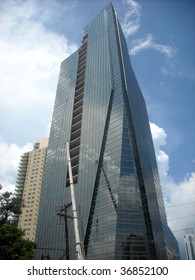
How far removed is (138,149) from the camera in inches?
3255

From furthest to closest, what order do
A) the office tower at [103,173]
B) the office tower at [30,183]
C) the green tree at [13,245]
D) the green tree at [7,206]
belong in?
the office tower at [30,183], the office tower at [103,173], the green tree at [7,206], the green tree at [13,245]

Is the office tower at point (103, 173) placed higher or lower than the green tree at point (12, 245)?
higher

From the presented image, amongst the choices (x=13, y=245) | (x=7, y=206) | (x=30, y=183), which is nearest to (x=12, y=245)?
(x=13, y=245)

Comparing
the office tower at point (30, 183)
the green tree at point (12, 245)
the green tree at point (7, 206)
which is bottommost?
the green tree at point (12, 245)

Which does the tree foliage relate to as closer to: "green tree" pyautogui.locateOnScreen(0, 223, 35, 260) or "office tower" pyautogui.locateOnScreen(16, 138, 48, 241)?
"green tree" pyautogui.locateOnScreen(0, 223, 35, 260)

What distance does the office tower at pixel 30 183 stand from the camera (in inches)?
5044

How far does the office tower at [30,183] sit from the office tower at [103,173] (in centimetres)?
4385

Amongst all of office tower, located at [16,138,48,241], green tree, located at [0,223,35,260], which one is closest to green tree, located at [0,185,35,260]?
green tree, located at [0,223,35,260]

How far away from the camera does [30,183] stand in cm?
14400

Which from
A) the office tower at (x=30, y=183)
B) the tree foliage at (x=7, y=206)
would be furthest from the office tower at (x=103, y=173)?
the office tower at (x=30, y=183)

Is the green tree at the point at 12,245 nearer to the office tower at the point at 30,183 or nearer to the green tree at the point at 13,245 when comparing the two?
the green tree at the point at 13,245

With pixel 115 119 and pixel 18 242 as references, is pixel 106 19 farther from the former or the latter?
pixel 18 242

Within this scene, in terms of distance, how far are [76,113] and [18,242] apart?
6900 cm
